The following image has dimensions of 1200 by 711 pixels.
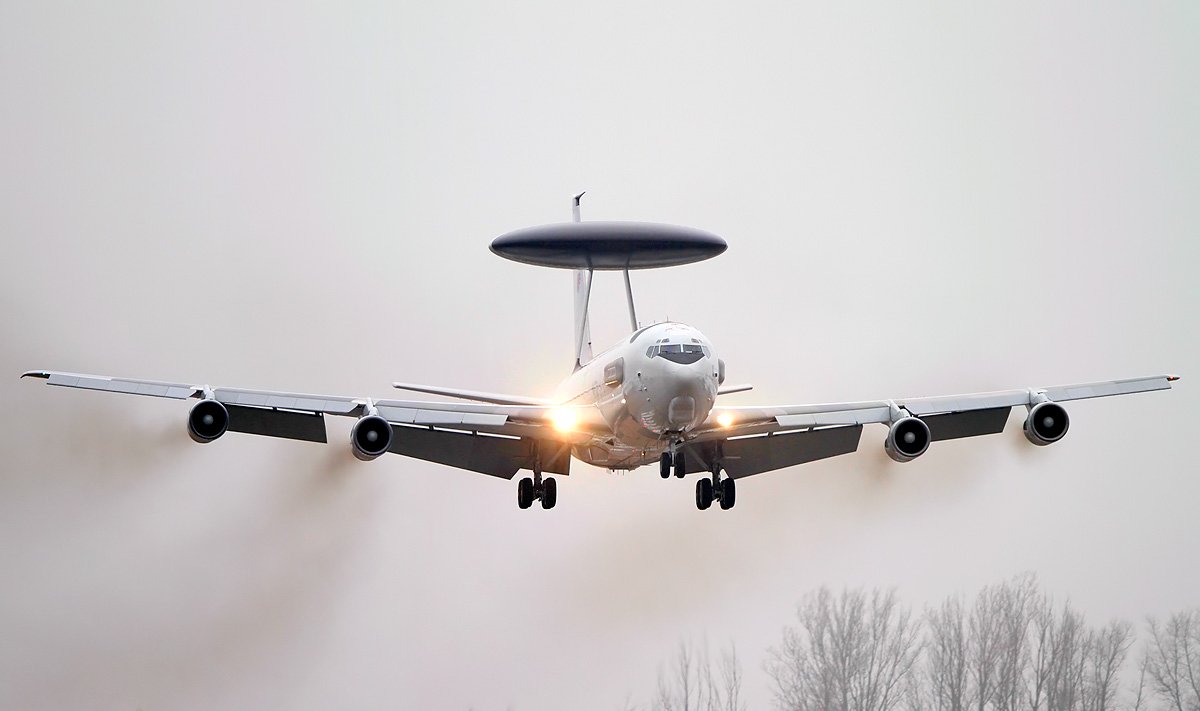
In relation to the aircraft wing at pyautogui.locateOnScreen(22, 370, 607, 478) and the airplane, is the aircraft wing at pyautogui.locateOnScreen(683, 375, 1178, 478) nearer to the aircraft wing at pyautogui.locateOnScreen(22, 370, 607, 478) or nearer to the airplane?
the airplane

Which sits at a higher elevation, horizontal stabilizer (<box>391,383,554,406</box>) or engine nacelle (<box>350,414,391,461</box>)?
horizontal stabilizer (<box>391,383,554,406</box>)

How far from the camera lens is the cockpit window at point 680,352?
3403 cm

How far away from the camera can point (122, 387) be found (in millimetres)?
36156

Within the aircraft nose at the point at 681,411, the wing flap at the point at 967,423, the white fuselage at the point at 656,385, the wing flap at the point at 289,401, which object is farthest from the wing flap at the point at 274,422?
the wing flap at the point at 967,423

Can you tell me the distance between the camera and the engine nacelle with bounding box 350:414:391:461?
3612 cm

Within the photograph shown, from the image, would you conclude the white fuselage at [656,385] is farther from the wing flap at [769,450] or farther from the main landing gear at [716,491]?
the wing flap at [769,450]

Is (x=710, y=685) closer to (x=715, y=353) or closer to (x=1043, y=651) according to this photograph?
(x=1043, y=651)

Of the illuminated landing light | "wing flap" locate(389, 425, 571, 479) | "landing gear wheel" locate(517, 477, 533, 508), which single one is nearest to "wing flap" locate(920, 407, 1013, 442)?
the illuminated landing light

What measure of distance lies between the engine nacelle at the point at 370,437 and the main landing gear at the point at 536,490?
845 cm

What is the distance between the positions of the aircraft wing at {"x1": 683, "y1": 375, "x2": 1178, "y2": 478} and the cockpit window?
328cm

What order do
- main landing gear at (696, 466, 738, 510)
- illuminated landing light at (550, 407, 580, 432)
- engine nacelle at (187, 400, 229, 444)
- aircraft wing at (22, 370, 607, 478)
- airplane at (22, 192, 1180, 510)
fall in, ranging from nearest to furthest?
airplane at (22, 192, 1180, 510) < engine nacelle at (187, 400, 229, 444) < aircraft wing at (22, 370, 607, 478) < illuminated landing light at (550, 407, 580, 432) < main landing gear at (696, 466, 738, 510)

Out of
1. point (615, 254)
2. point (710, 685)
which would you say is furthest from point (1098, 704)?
point (615, 254)

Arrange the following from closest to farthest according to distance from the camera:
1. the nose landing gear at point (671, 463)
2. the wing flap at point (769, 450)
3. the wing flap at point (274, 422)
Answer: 1. the nose landing gear at point (671, 463)
2. the wing flap at point (274, 422)
3. the wing flap at point (769, 450)

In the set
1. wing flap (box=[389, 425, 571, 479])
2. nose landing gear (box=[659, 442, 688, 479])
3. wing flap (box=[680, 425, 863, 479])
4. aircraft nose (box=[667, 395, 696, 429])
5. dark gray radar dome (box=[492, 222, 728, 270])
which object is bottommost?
nose landing gear (box=[659, 442, 688, 479])
